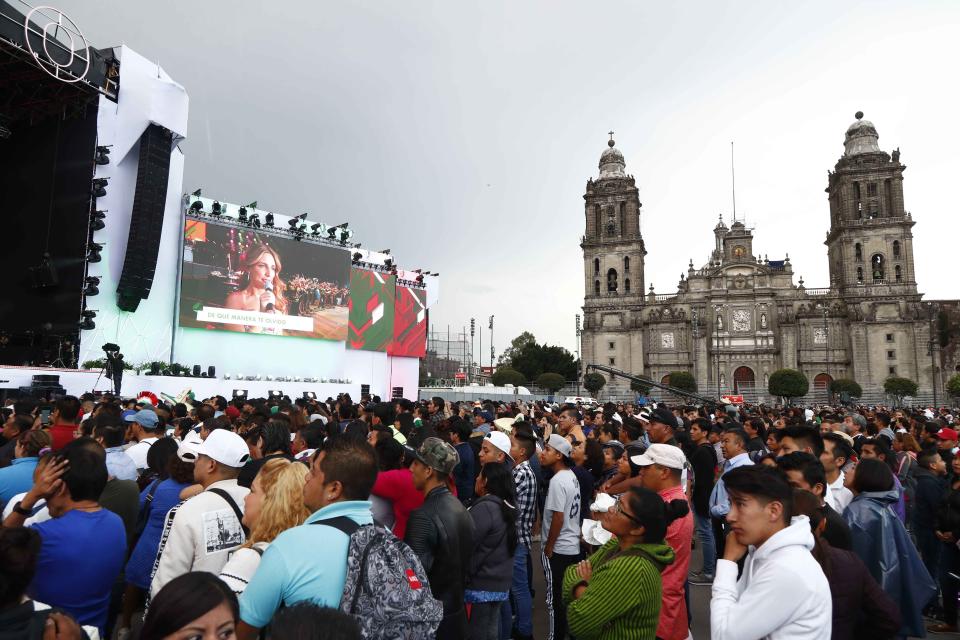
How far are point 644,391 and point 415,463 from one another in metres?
46.3

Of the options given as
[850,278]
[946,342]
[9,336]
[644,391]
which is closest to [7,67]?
[9,336]

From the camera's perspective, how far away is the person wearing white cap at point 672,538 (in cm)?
339

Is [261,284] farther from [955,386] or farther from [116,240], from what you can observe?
[955,386]

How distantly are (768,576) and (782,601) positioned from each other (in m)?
0.09

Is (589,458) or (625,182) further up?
(625,182)

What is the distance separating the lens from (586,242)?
55.7m

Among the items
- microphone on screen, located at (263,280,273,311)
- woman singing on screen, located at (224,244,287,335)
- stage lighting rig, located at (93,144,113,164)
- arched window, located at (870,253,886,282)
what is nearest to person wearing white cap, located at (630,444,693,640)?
stage lighting rig, located at (93,144,113,164)

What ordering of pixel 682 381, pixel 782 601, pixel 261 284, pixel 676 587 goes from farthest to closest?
pixel 682 381, pixel 261 284, pixel 676 587, pixel 782 601

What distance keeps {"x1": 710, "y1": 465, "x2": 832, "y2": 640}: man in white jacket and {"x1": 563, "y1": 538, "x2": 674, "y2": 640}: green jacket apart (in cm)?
42

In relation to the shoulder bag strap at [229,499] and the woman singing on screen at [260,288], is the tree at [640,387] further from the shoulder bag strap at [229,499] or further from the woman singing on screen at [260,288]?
the shoulder bag strap at [229,499]

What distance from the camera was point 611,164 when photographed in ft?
185

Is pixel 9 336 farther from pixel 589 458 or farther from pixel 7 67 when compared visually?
pixel 589 458

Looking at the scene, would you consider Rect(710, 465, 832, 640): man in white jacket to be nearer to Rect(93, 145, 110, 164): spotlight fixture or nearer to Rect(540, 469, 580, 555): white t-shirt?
Rect(540, 469, 580, 555): white t-shirt

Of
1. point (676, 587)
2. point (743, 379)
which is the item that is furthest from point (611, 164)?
point (676, 587)
